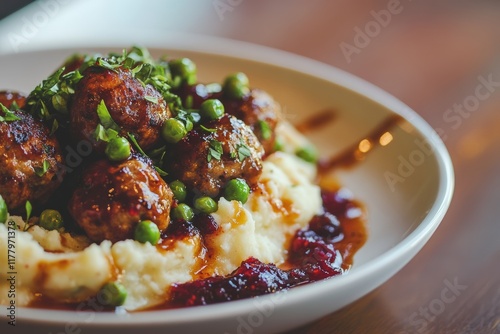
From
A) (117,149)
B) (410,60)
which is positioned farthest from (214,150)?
(410,60)

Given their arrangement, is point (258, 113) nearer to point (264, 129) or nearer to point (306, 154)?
point (264, 129)

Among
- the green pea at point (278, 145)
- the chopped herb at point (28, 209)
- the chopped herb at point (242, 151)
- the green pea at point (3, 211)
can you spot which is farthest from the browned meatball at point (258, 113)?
the green pea at point (3, 211)

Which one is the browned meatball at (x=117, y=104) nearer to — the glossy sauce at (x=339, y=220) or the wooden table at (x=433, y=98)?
the glossy sauce at (x=339, y=220)

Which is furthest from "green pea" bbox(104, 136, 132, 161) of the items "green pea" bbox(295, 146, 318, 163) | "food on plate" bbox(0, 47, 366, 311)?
"green pea" bbox(295, 146, 318, 163)

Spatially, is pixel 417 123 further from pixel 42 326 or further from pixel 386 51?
pixel 42 326

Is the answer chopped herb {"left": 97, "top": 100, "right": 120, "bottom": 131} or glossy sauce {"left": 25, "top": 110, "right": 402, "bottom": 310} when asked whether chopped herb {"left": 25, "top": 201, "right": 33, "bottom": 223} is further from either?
chopped herb {"left": 97, "top": 100, "right": 120, "bottom": 131}
